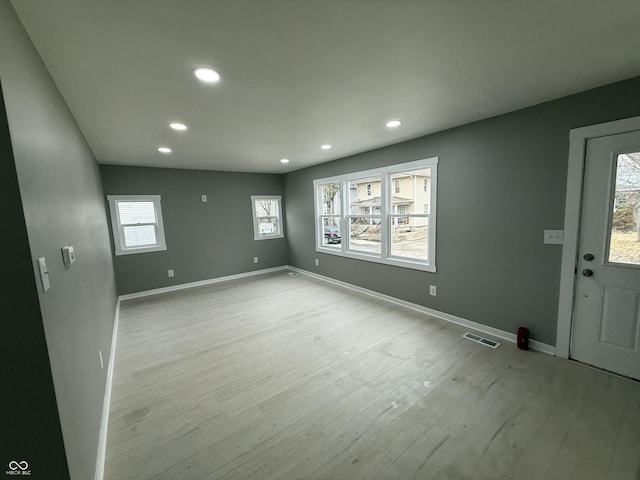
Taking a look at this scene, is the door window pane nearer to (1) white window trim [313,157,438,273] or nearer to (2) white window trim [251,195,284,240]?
(1) white window trim [313,157,438,273]

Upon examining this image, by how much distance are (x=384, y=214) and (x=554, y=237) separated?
206cm

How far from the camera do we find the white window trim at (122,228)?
178 inches

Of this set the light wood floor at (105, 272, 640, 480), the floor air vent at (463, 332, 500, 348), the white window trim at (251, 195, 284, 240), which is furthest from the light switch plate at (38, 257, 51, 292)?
the white window trim at (251, 195, 284, 240)

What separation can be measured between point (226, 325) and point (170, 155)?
110 inches

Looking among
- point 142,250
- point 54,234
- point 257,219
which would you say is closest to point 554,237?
point 54,234

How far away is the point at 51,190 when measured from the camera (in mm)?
1311

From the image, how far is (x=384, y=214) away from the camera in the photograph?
4.05 m

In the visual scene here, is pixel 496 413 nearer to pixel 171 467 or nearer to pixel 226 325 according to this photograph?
pixel 171 467

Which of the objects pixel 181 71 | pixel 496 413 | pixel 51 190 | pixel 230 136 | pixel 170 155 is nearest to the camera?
pixel 51 190

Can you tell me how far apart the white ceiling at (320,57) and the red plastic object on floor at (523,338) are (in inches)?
89.5

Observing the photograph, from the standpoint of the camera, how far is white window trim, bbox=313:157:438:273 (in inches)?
134

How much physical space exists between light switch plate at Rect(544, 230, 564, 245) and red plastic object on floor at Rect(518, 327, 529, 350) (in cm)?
94

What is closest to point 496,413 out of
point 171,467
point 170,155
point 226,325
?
point 171,467

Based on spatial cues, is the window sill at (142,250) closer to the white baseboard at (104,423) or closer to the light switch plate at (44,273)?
the white baseboard at (104,423)
